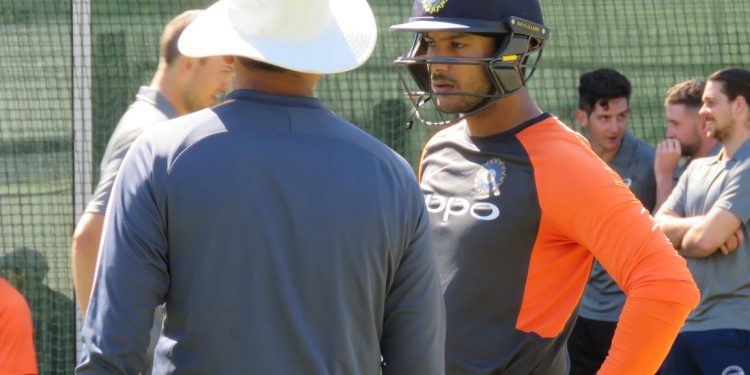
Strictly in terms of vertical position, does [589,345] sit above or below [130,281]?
below

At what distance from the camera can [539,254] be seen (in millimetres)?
2637

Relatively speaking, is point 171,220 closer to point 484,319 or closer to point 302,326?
point 302,326

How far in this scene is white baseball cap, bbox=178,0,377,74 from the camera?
6.73ft

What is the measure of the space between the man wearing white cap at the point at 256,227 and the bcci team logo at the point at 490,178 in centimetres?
58

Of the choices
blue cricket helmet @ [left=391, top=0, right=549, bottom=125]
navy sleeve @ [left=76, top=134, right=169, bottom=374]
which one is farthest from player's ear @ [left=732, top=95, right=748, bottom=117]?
navy sleeve @ [left=76, top=134, right=169, bottom=374]

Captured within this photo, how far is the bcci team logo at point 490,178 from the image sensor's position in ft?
8.75

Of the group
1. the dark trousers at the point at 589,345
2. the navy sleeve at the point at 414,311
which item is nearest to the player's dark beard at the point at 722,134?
the dark trousers at the point at 589,345

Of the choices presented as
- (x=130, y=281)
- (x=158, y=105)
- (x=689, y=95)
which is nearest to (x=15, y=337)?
(x=158, y=105)

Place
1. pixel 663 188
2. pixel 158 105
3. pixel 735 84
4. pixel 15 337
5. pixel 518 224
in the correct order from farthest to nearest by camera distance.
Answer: pixel 663 188, pixel 735 84, pixel 15 337, pixel 158 105, pixel 518 224

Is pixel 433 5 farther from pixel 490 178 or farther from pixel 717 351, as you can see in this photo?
pixel 717 351

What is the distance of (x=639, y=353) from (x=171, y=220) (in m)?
1.11

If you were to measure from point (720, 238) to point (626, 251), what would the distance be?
2544 mm

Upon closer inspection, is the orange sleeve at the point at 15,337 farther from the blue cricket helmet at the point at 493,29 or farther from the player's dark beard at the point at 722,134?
the player's dark beard at the point at 722,134

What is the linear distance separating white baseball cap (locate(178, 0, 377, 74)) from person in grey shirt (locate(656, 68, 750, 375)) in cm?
312
